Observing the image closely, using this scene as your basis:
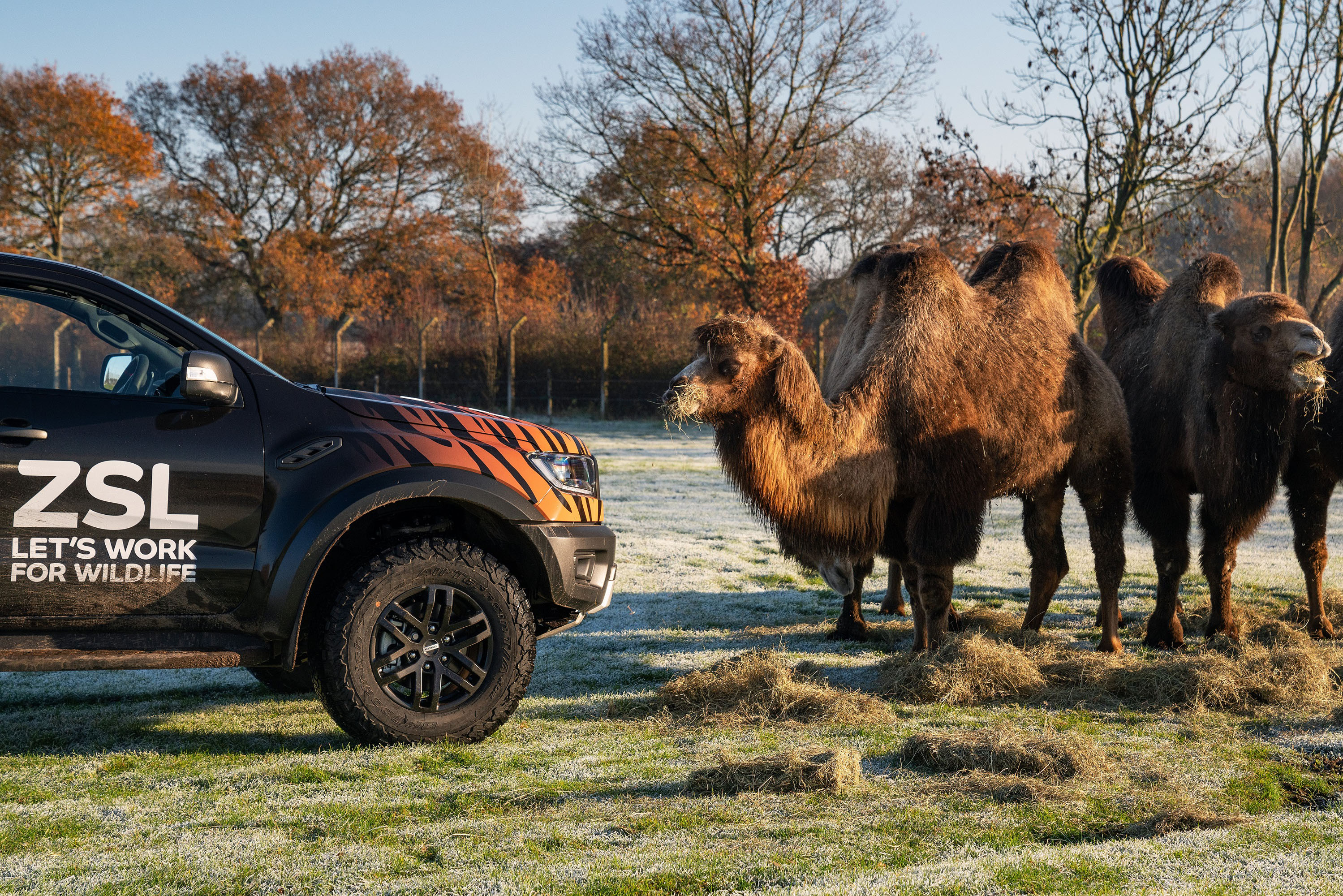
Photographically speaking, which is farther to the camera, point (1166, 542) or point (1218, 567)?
point (1166, 542)

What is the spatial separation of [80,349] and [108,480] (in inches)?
26.4

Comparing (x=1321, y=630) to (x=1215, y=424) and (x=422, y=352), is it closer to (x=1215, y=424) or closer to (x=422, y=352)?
(x=1215, y=424)

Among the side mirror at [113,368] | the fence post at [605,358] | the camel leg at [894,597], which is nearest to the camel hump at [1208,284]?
the camel leg at [894,597]

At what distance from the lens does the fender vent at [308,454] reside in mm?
4641

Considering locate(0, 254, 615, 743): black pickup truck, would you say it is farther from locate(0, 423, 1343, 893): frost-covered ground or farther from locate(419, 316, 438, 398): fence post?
locate(419, 316, 438, 398): fence post

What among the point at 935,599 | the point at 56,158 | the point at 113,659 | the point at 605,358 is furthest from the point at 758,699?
the point at 56,158

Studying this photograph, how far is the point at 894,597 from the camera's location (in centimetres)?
850

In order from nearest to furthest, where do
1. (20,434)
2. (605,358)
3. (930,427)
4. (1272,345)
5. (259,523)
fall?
1. (20,434)
2. (259,523)
3. (930,427)
4. (1272,345)
5. (605,358)

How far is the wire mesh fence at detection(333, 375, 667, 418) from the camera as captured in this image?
30234 millimetres

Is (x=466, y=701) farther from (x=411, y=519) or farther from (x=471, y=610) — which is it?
(x=411, y=519)

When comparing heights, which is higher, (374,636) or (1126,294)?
(1126,294)

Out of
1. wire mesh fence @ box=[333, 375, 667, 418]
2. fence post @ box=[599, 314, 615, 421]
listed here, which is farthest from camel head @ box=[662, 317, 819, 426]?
fence post @ box=[599, 314, 615, 421]

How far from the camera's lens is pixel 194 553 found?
451cm

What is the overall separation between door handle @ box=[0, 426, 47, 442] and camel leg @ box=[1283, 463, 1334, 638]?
744cm
